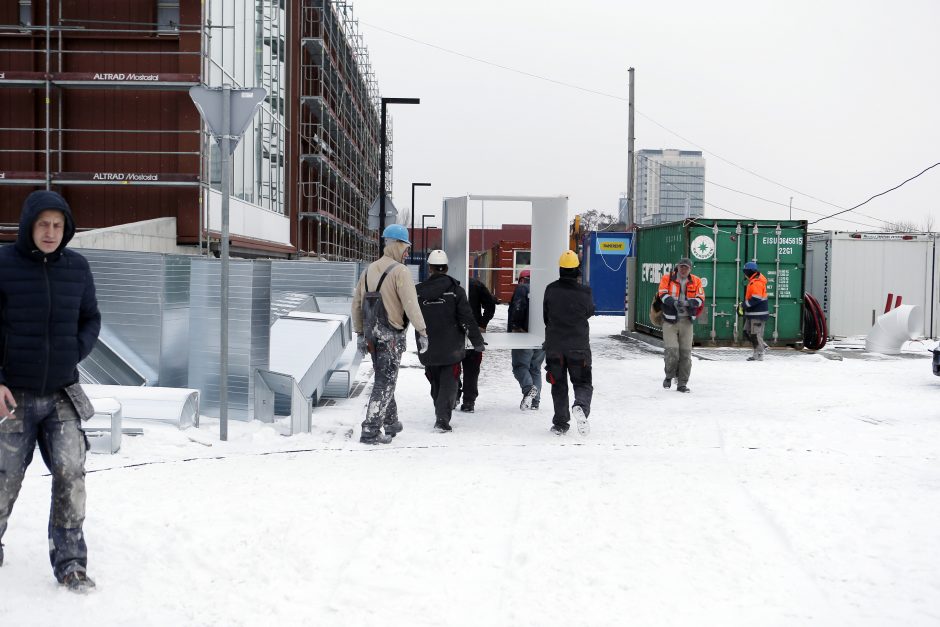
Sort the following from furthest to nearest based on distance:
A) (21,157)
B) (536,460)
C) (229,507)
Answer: (21,157)
(536,460)
(229,507)

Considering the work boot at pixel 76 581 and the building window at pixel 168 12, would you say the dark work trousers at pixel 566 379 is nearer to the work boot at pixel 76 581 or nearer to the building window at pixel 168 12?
the work boot at pixel 76 581

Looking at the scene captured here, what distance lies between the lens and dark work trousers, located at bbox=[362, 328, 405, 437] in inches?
316

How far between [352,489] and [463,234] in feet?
16.4

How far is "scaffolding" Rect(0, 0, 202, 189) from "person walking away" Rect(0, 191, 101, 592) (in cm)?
1549

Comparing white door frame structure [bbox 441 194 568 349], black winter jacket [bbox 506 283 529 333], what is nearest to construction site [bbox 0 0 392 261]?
white door frame structure [bbox 441 194 568 349]

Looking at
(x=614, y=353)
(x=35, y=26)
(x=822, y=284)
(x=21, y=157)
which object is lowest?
(x=614, y=353)

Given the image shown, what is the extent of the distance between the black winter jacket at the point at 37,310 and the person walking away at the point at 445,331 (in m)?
4.90

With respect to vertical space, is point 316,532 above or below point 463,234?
below

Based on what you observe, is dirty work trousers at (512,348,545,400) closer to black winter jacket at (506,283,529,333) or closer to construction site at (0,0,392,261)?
black winter jacket at (506,283,529,333)

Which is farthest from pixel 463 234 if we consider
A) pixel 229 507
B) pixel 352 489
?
pixel 229 507

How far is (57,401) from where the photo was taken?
4.23 meters

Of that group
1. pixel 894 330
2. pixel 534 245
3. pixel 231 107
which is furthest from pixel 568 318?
pixel 894 330

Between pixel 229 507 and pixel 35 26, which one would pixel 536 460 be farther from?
pixel 35 26

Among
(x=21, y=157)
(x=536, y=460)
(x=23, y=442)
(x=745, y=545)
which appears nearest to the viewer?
(x=23, y=442)
